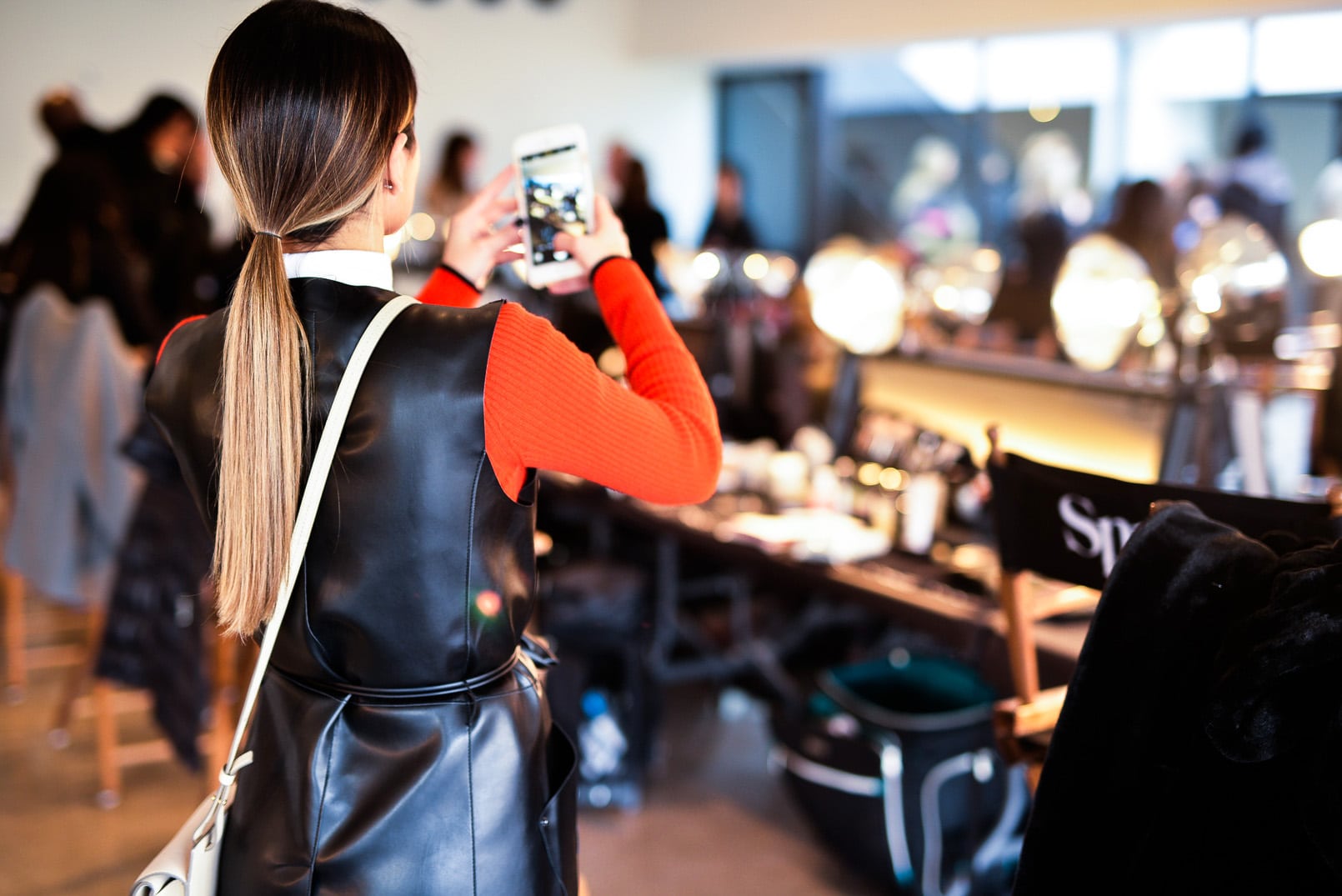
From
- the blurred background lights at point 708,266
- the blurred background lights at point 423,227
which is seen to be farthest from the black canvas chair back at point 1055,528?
the blurred background lights at point 423,227

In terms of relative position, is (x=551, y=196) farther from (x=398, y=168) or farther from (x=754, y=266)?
(x=754, y=266)

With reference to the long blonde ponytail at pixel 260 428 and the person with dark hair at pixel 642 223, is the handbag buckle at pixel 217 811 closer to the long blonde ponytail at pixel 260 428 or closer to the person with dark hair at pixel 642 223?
the long blonde ponytail at pixel 260 428

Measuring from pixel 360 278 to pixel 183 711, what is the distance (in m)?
1.78

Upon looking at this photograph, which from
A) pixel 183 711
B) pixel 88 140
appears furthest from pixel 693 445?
pixel 88 140

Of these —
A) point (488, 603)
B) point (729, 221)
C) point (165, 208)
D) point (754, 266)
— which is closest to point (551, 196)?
point (488, 603)

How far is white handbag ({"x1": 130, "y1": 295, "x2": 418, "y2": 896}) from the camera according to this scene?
3.42ft

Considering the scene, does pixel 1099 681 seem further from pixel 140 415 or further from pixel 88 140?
pixel 88 140

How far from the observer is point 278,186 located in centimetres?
105

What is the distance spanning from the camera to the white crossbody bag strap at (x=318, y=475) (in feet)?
3.41

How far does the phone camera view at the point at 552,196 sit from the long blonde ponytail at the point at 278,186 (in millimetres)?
316

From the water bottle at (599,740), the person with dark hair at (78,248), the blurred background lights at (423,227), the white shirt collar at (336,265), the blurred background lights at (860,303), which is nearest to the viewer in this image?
the white shirt collar at (336,265)

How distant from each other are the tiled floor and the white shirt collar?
1719mm

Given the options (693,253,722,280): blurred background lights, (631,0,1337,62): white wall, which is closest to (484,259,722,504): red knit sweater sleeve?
(693,253,722,280): blurred background lights

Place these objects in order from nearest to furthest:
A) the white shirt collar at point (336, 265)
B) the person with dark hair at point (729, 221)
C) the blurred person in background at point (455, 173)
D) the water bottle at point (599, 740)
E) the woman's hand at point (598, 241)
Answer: the white shirt collar at point (336, 265) < the woman's hand at point (598, 241) < the water bottle at point (599, 740) < the person with dark hair at point (729, 221) < the blurred person in background at point (455, 173)
